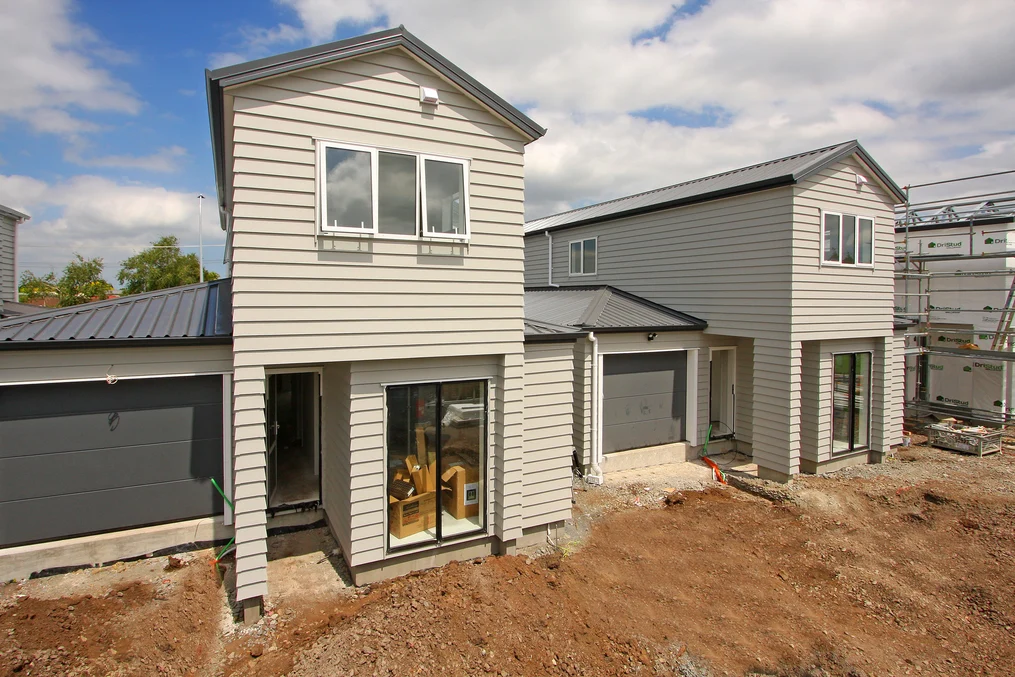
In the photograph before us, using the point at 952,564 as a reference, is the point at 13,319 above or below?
above

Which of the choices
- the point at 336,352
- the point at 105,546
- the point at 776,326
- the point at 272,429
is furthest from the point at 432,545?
the point at 776,326

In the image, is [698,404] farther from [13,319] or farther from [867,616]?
[13,319]

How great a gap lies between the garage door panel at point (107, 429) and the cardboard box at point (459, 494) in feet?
10.7

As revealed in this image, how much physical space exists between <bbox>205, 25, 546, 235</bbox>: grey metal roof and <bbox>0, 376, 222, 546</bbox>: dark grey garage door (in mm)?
3718

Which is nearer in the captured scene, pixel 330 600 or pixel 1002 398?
pixel 330 600

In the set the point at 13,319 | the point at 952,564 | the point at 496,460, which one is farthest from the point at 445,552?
the point at 952,564

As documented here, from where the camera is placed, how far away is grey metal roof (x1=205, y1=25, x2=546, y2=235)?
5590 mm

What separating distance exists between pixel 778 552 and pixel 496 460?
4412mm

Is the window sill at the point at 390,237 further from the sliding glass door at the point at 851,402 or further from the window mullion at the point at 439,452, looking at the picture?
the sliding glass door at the point at 851,402

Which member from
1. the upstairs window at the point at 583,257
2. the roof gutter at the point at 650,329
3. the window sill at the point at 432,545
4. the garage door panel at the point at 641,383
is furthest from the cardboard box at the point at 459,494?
the upstairs window at the point at 583,257

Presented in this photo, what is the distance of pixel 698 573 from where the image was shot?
7.07 meters

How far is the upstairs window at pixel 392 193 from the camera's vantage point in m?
6.06

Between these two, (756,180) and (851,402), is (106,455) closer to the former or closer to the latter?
(756,180)

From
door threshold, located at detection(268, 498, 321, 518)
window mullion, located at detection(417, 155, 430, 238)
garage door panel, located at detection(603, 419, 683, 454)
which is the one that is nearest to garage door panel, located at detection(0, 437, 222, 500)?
door threshold, located at detection(268, 498, 321, 518)
